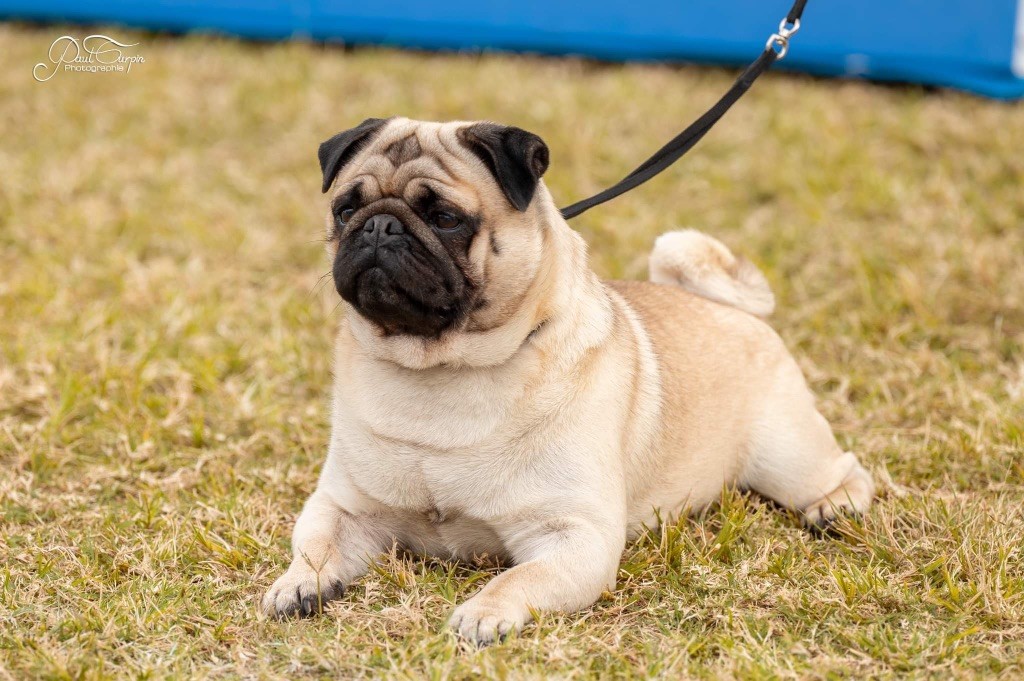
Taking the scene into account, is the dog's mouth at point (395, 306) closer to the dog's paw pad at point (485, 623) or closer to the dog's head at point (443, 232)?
the dog's head at point (443, 232)

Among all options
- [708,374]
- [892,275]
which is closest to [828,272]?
[892,275]

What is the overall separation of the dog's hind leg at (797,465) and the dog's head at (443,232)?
126cm

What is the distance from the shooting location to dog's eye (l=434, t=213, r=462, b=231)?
3381 millimetres

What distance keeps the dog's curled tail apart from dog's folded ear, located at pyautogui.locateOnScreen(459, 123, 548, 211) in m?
1.27

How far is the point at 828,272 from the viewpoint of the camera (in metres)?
6.72

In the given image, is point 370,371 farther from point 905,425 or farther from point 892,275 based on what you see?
point 892,275

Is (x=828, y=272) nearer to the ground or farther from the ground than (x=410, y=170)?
nearer to the ground

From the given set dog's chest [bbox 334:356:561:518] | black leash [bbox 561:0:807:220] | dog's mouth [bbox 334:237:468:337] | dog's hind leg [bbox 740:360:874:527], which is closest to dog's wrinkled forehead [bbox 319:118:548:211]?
dog's mouth [bbox 334:237:468:337]

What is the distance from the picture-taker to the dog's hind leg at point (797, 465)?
417cm

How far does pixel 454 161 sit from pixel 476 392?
0.70 m

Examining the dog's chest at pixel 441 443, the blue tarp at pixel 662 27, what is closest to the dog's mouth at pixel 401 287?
the dog's chest at pixel 441 443

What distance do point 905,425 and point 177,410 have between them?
10.3ft

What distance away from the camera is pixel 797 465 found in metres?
4.16

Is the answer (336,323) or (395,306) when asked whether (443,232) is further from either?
(336,323)
